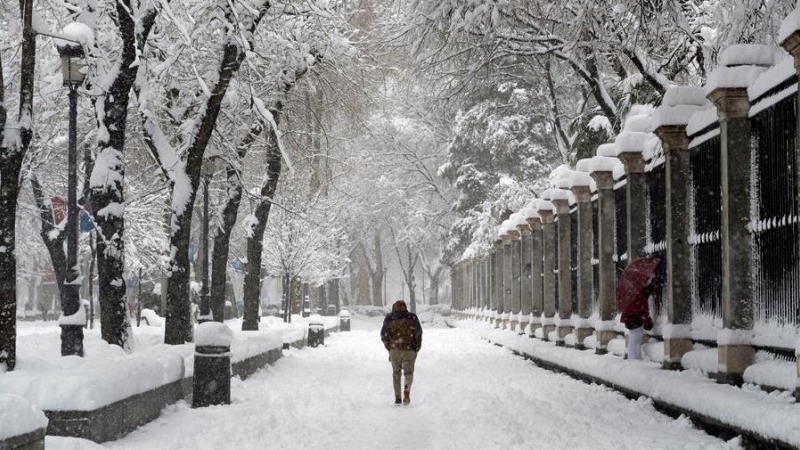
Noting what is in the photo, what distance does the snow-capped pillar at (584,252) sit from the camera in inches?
698

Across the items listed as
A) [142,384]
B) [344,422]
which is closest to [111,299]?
[142,384]

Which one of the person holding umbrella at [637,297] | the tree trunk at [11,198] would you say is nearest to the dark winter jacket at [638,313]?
the person holding umbrella at [637,297]

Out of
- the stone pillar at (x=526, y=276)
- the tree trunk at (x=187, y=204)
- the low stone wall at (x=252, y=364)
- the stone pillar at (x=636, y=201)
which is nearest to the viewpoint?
the stone pillar at (x=636, y=201)

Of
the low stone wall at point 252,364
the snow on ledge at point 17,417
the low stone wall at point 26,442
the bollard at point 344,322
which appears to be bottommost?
the bollard at point 344,322

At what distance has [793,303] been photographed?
836 cm

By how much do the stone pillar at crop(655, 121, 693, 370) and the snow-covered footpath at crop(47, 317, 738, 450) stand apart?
0.95 metres

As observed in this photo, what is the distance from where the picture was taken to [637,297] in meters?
12.9

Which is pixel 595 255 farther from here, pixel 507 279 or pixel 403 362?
pixel 507 279

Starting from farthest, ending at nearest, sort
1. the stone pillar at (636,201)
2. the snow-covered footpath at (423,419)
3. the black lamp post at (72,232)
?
the stone pillar at (636,201) → the black lamp post at (72,232) → the snow-covered footpath at (423,419)

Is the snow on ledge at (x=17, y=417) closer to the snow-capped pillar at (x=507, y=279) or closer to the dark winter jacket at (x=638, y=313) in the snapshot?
the dark winter jacket at (x=638, y=313)

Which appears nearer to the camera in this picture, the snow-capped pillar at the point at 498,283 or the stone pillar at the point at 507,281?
the stone pillar at the point at 507,281

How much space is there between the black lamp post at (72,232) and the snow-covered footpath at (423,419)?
1.54m

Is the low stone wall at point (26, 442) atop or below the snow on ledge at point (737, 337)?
below

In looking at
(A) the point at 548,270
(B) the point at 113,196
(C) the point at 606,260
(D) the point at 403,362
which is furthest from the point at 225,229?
(C) the point at 606,260
